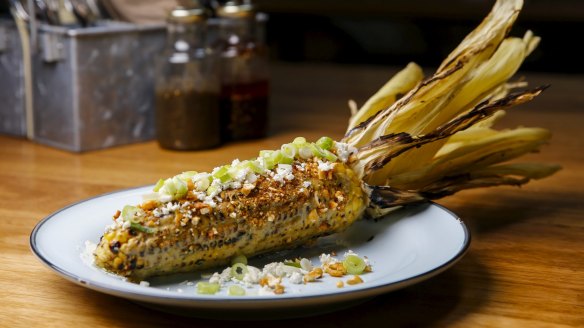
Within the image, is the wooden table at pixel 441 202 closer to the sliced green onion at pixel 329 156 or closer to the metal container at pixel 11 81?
the metal container at pixel 11 81

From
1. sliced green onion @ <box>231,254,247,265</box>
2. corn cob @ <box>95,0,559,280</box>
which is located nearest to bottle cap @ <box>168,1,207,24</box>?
corn cob @ <box>95,0,559,280</box>

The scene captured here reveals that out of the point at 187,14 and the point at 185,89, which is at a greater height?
the point at 187,14

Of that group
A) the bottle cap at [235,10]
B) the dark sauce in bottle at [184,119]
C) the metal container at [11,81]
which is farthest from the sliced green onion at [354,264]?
the metal container at [11,81]

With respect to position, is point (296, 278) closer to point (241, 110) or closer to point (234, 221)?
point (234, 221)

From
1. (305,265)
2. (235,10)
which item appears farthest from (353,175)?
(235,10)

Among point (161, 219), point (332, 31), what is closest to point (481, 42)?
point (161, 219)

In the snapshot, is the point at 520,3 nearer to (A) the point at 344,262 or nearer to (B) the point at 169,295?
(A) the point at 344,262
